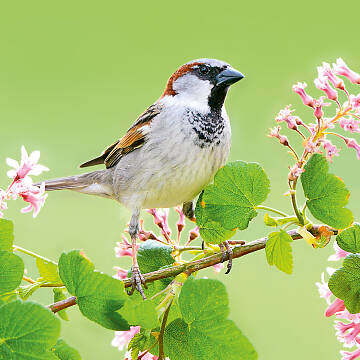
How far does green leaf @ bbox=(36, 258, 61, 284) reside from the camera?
0.59 m

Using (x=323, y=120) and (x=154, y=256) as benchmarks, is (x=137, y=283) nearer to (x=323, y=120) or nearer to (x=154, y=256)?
(x=154, y=256)

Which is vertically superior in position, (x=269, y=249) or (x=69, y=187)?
(x=269, y=249)

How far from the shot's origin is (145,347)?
0.56 meters

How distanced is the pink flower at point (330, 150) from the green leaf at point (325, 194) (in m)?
0.04

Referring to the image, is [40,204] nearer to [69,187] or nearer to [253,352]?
[253,352]

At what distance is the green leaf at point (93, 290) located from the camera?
1.62ft

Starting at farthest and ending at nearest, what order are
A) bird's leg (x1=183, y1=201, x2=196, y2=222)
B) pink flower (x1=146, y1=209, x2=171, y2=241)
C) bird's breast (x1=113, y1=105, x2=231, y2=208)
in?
bird's leg (x1=183, y1=201, x2=196, y2=222) < bird's breast (x1=113, y1=105, x2=231, y2=208) < pink flower (x1=146, y1=209, x2=171, y2=241)

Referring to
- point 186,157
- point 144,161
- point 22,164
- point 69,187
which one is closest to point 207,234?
point 22,164

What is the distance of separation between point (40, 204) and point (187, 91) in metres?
0.58

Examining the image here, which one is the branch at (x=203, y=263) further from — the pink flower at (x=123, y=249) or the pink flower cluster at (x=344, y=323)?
the pink flower at (x=123, y=249)

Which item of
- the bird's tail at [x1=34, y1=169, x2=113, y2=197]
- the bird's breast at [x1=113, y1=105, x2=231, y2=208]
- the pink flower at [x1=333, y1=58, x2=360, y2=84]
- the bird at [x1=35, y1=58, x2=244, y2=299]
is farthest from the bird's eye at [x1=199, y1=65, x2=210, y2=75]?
the pink flower at [x1=333, y1=58, x2=360, y2=84]

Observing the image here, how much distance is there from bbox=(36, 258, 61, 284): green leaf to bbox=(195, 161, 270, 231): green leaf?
0.57 feet

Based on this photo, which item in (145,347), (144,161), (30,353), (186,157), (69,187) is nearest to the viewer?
(30,353)

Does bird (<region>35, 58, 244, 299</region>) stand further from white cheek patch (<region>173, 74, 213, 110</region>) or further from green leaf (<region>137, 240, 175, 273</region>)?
green leaf (<region>137, 240, 175, 273</region>)
